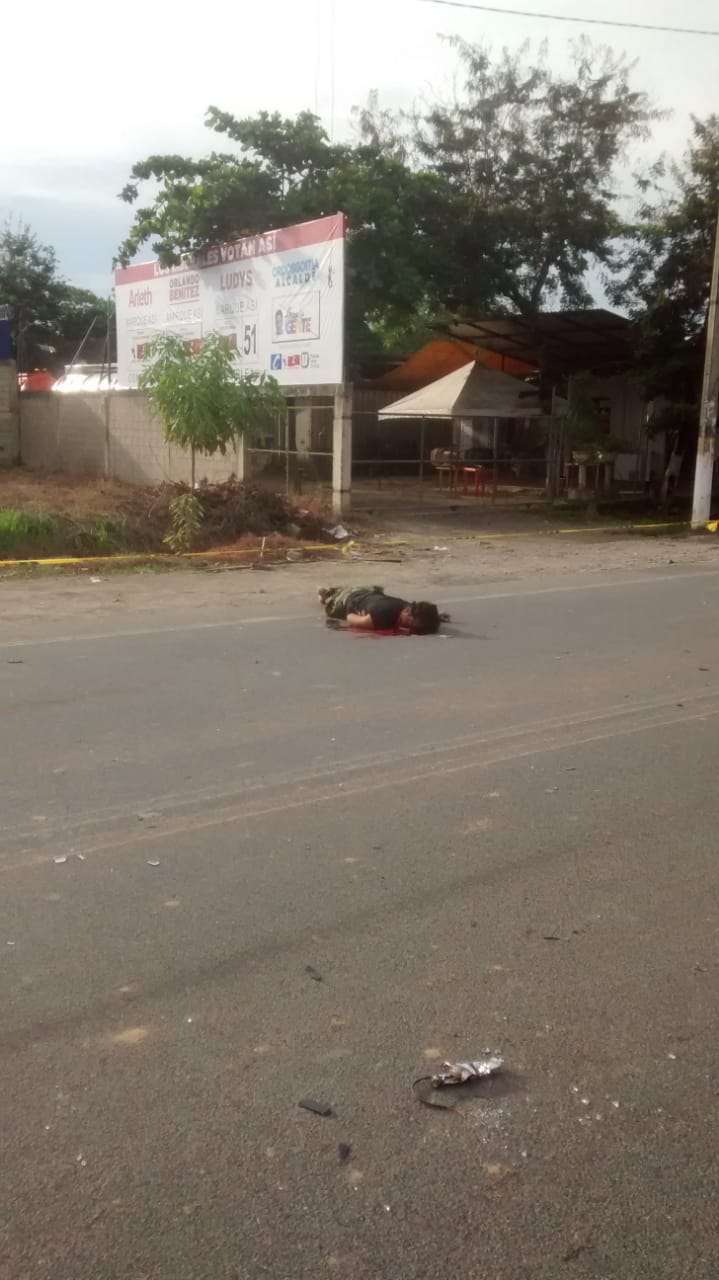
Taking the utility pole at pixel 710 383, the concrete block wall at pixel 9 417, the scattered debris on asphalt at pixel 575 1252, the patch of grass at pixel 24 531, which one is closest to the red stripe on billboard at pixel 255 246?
the concrete block wall at pixel 9 417

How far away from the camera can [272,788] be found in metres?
5.80

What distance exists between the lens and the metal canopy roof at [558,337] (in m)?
26.3

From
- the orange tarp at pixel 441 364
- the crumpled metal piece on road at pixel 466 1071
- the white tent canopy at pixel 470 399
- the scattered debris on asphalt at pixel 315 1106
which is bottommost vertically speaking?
the scattered debris on asphalt at pixel 315 1106

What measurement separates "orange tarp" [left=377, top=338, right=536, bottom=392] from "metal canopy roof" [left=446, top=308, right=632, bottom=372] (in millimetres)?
1244

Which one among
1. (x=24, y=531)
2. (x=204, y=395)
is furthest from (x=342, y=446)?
(x=24, y=531)

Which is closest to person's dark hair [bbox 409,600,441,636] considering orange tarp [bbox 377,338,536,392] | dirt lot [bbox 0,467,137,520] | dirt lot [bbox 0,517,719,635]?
dirt lot [bbox 0,517,719,635]

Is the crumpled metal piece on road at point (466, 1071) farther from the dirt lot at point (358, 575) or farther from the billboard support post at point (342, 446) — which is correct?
the billboard support post at point (342, 446)

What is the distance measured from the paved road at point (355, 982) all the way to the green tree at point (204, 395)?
10.8 m

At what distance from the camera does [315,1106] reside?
316cm

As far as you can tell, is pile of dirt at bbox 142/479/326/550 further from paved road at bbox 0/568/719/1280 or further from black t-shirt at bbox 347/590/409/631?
paved road at bbox 0/568/719/1280

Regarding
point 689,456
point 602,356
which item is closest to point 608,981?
point 689,456

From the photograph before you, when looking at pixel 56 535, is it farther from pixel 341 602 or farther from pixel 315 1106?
pixel 315 1106

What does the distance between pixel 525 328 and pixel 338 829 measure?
2426 cm

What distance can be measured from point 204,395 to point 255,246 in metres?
4.91
